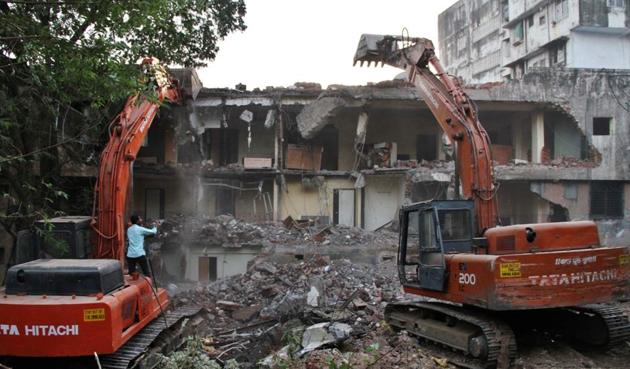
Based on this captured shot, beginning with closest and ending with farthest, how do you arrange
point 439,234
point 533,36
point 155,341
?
point 155,341 → point 439,234 → point 533,36

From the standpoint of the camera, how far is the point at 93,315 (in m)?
6.18

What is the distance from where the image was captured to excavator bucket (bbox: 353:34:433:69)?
1169cm

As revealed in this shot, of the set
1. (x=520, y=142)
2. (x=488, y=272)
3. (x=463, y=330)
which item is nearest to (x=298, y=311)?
(x=463, y=330)

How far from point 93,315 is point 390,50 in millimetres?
9254

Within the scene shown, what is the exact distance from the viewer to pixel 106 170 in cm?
841

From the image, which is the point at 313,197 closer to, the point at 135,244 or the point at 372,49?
the point at 372,49

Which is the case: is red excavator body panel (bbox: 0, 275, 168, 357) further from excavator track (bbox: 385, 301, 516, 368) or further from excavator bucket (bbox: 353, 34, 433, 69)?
excavator bucket (bbox: 353, 34, 433, 69)

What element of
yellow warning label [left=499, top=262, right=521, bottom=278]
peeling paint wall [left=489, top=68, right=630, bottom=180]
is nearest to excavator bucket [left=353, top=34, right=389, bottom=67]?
yellow warning label [left=499, top=262, right=521, bottom=278]

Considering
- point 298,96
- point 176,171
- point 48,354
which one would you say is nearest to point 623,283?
point 48,354

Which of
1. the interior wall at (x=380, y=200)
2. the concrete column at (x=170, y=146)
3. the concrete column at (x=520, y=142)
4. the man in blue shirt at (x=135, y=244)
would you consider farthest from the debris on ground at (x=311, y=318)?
the concrete column at (x=520, y=142)

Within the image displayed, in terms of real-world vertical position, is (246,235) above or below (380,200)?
below

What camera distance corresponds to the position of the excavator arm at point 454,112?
8.97m

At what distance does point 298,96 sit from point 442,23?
1361 inches

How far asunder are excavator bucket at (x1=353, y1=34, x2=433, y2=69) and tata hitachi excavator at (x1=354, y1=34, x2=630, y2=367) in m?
1.72
